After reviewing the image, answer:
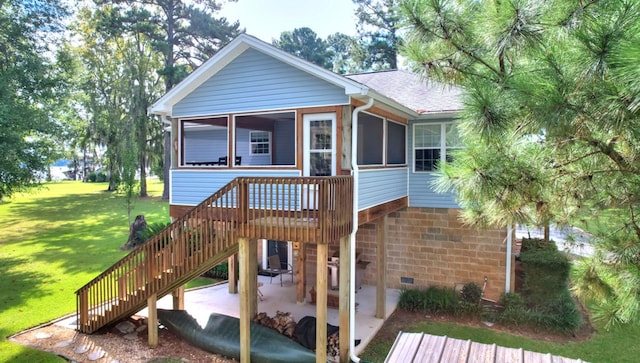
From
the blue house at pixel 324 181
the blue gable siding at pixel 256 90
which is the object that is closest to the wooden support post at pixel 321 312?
the blue house at pixel 324 181

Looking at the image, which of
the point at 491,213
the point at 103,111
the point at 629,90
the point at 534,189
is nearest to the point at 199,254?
the point at 491,213

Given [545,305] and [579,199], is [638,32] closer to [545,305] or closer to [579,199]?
[579,199]

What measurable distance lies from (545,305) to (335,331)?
516cm

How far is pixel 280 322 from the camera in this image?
7.86 m

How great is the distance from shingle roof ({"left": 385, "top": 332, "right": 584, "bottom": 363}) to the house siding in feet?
16.2

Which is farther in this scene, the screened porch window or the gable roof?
the screened porch window

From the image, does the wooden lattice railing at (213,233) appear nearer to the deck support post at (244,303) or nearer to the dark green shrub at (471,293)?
the deck support post at (244,303)

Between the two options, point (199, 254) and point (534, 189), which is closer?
point (534, 189)

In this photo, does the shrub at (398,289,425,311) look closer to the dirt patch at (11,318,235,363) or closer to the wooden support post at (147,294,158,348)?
the dirt patch at (11,318,235,363)

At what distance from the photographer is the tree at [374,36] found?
29.5 metres

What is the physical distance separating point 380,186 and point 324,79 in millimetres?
2807

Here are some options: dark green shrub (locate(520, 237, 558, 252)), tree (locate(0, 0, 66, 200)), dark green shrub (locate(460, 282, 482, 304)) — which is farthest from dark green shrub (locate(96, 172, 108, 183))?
dark green shrub (locate(520, 237, 558, 252))

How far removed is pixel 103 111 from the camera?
30109 mm

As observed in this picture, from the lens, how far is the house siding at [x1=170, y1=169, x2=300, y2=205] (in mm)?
8234
